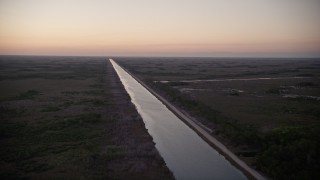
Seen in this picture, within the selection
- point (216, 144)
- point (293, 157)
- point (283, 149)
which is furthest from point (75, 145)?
point (293, 157)

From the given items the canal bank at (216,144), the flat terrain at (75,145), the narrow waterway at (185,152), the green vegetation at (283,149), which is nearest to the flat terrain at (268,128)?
the green vegetation at (283,149)

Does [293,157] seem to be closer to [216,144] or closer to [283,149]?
[283,149]

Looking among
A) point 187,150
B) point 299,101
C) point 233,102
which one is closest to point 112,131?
point 187,150

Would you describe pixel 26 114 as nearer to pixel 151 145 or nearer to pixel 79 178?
pixel 151 145

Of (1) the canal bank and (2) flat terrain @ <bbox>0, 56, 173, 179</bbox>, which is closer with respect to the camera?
(2) flat terrain @ <bbox>0, 56, 173, 179</bbox>

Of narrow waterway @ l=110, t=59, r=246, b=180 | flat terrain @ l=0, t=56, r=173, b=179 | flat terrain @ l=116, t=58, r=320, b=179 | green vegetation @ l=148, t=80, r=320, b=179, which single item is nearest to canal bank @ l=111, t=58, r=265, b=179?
narrow waterway @ l=110, t=59, r=246, b=180

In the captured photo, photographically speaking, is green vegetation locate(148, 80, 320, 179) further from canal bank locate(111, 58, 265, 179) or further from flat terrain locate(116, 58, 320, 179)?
canal bank locate(111, 58, 265, 179)

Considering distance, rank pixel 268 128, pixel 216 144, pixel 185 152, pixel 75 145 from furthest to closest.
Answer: pixel 268 128, pixel 216 144, pixel 75 145, pixel 185 152

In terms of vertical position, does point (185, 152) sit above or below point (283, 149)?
below
